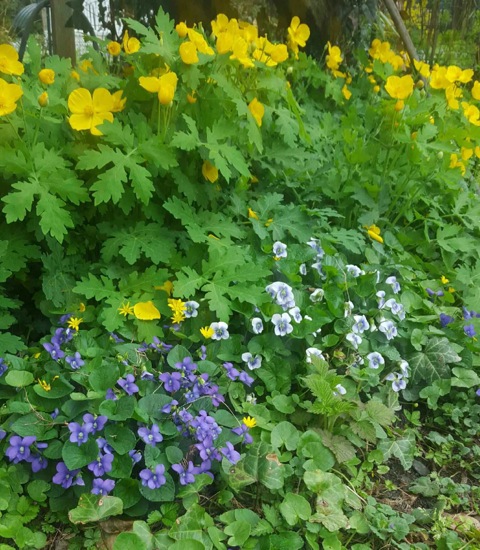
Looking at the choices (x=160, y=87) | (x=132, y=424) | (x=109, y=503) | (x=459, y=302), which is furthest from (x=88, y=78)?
(x=459, y=302)

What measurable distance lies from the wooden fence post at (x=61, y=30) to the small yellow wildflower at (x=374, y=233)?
2491 mm

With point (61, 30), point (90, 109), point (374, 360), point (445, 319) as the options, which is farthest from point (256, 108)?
point (61, 30)

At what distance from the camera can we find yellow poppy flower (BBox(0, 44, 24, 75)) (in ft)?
6.76

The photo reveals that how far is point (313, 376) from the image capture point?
6.93ft

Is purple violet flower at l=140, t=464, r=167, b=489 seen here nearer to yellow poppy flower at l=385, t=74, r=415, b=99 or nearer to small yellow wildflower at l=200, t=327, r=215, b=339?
small yellow wildflower at l=200, t=327, r=215, b=339

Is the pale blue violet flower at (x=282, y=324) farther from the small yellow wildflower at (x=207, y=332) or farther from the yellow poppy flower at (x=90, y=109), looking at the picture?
the yellow poppy flower at (x=90, y=109)

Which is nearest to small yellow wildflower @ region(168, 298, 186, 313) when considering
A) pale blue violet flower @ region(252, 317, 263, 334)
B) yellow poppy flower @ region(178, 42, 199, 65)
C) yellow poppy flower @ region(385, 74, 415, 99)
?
pale blue violet flower @ region(252, 317, 263, 334)

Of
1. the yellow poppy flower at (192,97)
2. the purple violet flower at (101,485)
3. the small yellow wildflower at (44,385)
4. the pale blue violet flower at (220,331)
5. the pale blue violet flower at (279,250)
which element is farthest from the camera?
the pale blue violet flower at (279,250)

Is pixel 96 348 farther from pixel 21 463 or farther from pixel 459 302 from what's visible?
pixel 459 302

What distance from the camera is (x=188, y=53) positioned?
84.5 inches

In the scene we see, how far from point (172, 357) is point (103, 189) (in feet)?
2.07

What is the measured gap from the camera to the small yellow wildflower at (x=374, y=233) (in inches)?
112

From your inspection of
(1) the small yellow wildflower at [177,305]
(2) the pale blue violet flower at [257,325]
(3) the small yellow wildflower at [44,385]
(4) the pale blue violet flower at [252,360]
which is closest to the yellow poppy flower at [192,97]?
(1) the small yellow wildflower at [177,305]

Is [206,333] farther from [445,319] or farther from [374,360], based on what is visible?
[445,319]
